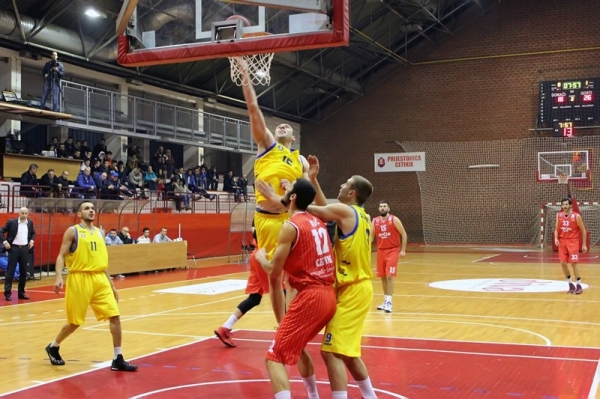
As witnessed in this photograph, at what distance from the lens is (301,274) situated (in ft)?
15.8

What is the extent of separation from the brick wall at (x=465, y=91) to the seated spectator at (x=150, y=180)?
493 inches

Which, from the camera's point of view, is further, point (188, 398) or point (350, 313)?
point (188, 398)

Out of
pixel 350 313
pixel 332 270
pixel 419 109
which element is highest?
pixel 419 109

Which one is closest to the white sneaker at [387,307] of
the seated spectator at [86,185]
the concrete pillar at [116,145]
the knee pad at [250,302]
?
the knee pad at [250,302]

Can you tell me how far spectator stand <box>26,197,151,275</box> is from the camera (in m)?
17.3

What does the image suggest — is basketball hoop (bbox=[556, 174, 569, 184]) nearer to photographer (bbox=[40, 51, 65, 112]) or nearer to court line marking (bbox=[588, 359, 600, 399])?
photographer (bbox=[40, 51, 65, 112])

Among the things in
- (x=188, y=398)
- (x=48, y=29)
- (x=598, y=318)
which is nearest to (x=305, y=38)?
(x=188, y=398)

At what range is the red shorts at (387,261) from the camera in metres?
11.2

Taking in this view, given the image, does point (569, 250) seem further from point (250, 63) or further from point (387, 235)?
point (250, 63)

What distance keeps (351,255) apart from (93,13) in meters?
18.7

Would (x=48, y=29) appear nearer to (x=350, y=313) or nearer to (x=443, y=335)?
(x=443, y=335)

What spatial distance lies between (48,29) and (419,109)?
1803 centimetres

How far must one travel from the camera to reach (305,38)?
25.0ft

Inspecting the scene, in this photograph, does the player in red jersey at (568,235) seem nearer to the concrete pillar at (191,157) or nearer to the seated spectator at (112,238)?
the seated spectator at (112,238)
